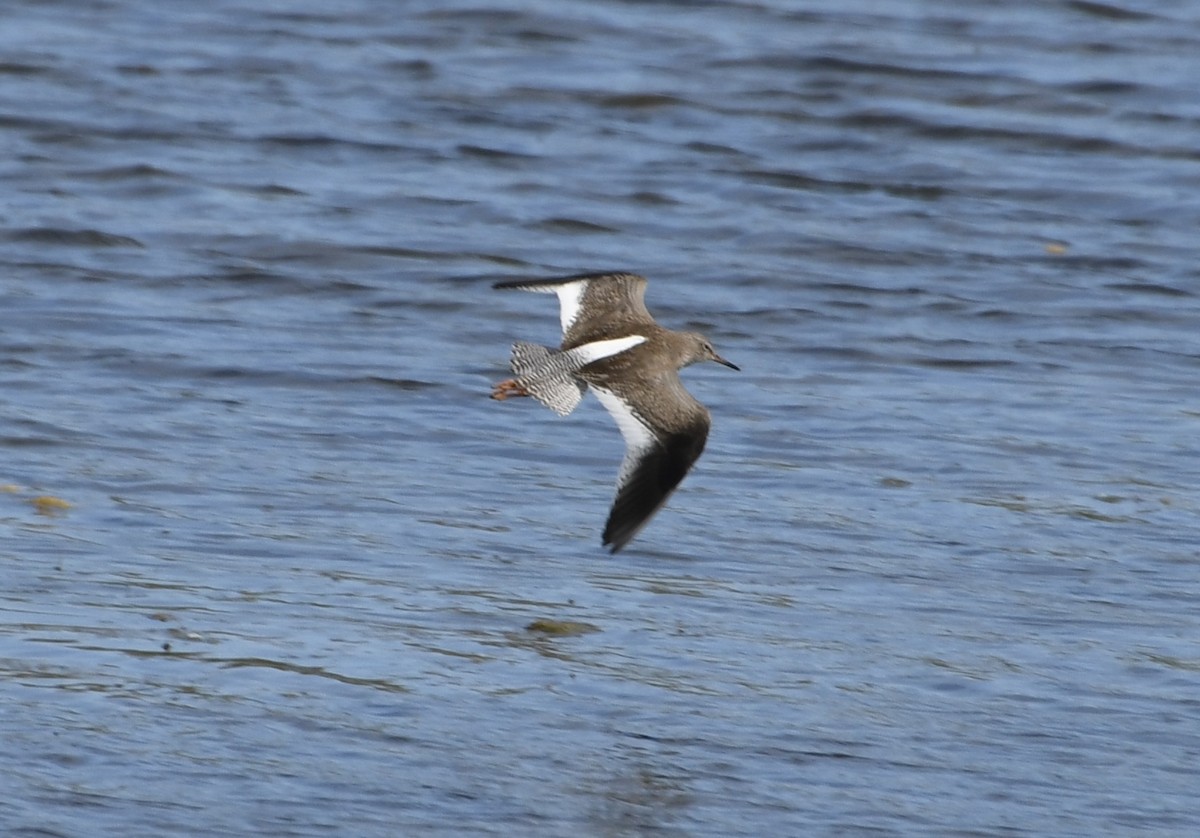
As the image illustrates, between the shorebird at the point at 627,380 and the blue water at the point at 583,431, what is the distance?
1.50 feet

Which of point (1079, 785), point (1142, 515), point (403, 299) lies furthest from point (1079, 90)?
point (1079, 785)

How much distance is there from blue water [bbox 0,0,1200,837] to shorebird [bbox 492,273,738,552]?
1.50 ft

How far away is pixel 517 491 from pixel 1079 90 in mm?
8566

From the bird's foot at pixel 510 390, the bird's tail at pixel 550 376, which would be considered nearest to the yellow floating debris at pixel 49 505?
the bird's foot at pixel 510 390

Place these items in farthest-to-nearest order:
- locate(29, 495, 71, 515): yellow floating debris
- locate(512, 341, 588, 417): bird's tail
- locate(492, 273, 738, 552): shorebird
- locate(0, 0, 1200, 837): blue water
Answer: locate(29, 495, 71, 515): yellow floating debris, locate(512, 341, 588, 417): bird's tail, locate(492, 273, 738, 552): shorebird, locate(0, 0, 1200, 837): blue water

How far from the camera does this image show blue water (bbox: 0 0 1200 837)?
5.11 meters

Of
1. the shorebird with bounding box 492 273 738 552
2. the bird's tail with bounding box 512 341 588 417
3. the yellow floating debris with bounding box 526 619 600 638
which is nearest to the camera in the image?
the shorebird with bounding box 492 273 738 552

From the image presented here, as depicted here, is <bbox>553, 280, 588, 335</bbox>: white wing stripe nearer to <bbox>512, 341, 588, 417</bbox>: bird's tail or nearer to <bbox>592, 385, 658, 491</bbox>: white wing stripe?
<bbox>512, 341, 588, 417</bbox>: bird's tail

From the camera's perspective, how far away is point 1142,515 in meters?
7.31

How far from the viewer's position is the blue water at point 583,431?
201 inches

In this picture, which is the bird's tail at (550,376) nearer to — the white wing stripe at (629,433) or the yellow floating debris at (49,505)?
the white wing stripe at (629,433)

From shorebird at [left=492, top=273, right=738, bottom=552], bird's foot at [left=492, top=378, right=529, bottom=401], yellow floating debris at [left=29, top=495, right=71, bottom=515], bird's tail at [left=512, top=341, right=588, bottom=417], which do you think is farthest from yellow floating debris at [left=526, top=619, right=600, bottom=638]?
yellow floating debris at [left=29, top=495, right=71, bottom=515]

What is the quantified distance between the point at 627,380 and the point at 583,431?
1900 millimetres

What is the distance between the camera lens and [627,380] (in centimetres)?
633
